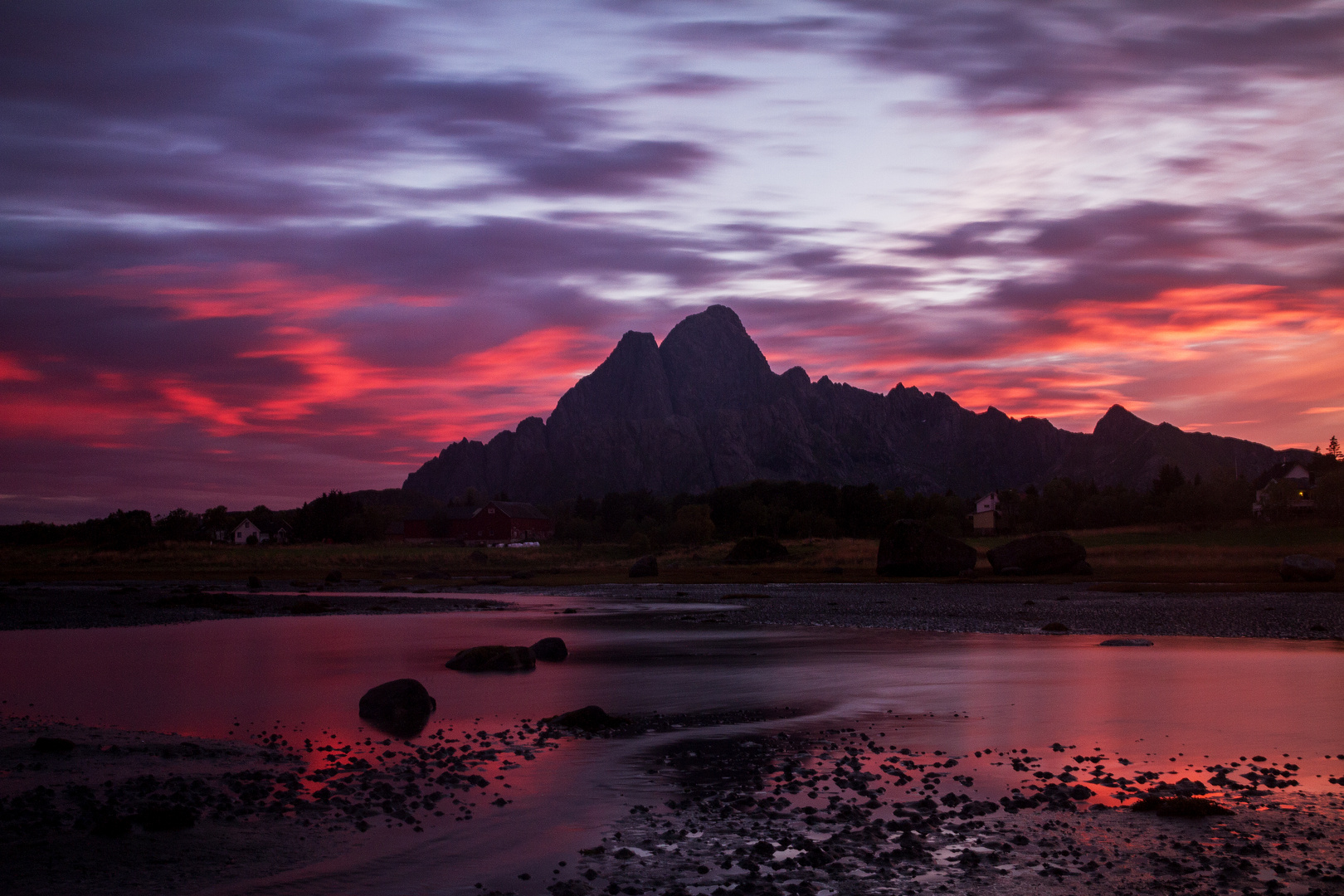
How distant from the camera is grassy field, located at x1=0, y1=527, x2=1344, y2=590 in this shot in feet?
235

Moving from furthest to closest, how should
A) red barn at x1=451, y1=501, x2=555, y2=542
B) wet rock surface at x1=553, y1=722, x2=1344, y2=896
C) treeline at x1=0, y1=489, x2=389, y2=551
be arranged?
red barn at x1=451, y1=501, x2=555, y2=542 → treeline at x1=0, y1=489, x2=389, y2=551 → wet rock surface at x1=553, y1=722, x2=1344, y2=896

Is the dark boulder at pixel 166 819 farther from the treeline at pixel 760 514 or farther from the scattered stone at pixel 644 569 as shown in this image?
the treeline at pixel 760 514

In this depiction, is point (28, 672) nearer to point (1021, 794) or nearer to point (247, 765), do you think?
point (247, 765)

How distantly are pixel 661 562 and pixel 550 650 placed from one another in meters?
75.0

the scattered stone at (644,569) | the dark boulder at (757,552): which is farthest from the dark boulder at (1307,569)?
the dark boulder at (757,552)

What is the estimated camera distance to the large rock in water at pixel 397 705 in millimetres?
19812

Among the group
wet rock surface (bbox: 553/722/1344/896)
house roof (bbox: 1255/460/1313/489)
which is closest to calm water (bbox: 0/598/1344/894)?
wet rock surface (bbox: 553/722/1344/896)

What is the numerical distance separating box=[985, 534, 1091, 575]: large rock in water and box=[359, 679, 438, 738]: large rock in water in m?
57.2

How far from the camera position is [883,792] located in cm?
1303

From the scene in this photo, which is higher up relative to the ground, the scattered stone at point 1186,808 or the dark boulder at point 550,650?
the scattered stone at point 1186,808

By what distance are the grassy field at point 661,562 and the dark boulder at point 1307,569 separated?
3.20 feet

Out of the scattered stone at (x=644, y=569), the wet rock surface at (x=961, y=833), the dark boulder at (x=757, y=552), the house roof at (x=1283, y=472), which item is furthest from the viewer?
the house roof at (x=1283, y=472)

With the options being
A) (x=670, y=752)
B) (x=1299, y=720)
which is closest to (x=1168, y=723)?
(x=1299, y=720)

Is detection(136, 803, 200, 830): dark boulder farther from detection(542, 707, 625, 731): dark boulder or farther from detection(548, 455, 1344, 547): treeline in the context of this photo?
detection(548, 455, 1344, 547): treeline
